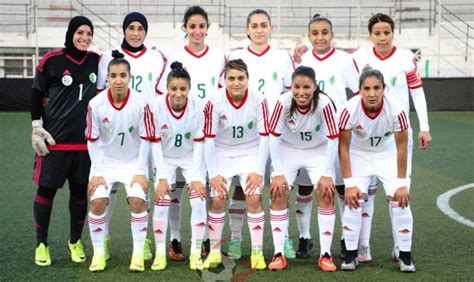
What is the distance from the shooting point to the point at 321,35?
598 cm

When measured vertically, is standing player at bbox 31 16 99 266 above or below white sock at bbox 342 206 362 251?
above

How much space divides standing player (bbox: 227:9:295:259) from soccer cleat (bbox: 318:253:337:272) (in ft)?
1.56

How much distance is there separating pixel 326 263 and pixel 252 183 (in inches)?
31.0

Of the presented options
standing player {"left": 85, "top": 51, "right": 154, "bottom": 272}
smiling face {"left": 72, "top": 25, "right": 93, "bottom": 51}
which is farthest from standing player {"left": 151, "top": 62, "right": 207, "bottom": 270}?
smiling face {"left": 72, "top": 25, "right": 93, "bottom": 51}

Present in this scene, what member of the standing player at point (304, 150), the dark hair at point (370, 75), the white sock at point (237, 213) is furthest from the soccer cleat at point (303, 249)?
the dark hair at point (370, 75)

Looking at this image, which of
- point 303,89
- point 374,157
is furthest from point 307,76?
point 374,157

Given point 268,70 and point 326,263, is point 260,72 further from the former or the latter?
point 326,263

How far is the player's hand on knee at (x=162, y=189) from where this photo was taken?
5.59m

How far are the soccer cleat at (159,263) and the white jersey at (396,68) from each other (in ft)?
6.87

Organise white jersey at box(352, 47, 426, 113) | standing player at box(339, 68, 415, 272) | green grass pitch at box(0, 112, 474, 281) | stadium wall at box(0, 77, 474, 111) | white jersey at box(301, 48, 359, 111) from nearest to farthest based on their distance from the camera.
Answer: green grass pitch at box(0, 112, 474, 281), standing player at box(339, 68, 415, 272), white jersey at box(352, 47, 426, 113), white jersey at box(301, 48, 359, 111), stadium wall at box(0, 77, 474, 111)

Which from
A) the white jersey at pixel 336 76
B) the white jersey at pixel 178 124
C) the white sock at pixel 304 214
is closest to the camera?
the white jersey at pixel 178 124

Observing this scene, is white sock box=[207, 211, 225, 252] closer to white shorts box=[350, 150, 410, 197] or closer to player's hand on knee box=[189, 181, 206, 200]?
player's hand on knee box=[189, 181, 206, 200]

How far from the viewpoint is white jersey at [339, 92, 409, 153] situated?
548cm

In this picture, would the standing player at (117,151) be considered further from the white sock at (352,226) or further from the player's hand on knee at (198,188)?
the white sock at (352,226)
